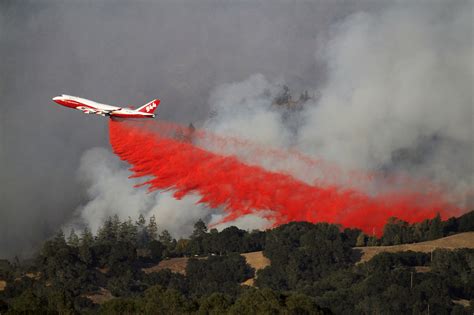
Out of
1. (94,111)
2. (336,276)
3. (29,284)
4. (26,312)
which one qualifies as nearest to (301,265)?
(336,276)

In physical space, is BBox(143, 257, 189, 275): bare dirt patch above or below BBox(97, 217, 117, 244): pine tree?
below

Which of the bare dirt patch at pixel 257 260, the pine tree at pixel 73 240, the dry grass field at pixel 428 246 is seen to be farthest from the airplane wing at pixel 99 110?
the dry grass field at pixel 428 246

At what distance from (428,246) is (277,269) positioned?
25.8 meters

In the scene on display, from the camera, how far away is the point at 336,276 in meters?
174

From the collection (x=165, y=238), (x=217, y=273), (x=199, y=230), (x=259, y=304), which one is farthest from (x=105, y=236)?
(x=259, y=304)

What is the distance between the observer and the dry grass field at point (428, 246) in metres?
185

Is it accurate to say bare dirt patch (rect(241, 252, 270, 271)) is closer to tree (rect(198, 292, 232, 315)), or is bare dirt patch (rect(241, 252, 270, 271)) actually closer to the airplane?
the airplane

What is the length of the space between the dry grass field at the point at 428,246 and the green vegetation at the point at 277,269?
220 cm

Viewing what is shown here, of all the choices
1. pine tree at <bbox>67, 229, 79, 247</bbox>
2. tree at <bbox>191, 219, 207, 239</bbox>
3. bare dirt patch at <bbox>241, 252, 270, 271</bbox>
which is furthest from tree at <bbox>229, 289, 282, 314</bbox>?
pine tree at <bbox>67, 229, 79, 247</bbox>

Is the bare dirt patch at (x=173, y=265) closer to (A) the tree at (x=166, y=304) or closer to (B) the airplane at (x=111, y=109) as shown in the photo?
(B) the airplane at (x=111, y=109)

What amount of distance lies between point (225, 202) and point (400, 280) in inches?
1251

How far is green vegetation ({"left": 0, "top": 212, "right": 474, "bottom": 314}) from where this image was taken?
515 ft

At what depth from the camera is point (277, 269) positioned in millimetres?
179500

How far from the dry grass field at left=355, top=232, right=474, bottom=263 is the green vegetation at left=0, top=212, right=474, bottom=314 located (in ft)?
7.20
